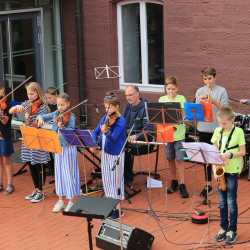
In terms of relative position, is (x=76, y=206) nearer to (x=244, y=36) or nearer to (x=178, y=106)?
(x=178, y=106)

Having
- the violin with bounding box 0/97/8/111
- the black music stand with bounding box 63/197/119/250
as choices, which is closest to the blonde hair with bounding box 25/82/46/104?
the violin with bounding box 0/97/8/111

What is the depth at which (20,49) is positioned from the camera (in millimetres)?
13102

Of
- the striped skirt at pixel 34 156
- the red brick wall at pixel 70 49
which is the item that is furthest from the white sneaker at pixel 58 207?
the red brick wall at pixel 70 49

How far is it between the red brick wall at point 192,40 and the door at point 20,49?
844 millimetres

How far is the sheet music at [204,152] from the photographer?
718cm

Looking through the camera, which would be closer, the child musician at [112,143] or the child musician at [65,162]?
the child musician at [112,143]

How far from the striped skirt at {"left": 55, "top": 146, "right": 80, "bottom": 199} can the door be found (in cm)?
423

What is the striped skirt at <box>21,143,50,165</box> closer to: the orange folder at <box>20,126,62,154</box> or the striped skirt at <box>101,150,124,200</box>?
the orange folder at <box>20,126,62,154</box>

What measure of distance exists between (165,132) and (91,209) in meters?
2.20

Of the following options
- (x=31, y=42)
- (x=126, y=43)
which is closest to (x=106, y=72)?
(x=126, y=43)

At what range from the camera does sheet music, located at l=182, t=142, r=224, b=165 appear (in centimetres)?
718

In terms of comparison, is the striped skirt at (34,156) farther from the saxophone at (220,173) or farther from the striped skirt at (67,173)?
the saxophone at (220,173)

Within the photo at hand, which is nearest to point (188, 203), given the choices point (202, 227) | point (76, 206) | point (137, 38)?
point (202, 227)

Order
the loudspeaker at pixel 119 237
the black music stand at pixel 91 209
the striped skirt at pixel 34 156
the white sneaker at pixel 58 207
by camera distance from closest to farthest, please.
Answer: the black music stand at pixel 91 209 → the loudspeaker at pixel 119 237 → the white sneaker at pixel 58 207 → the striped skirt at pixel 34 156
